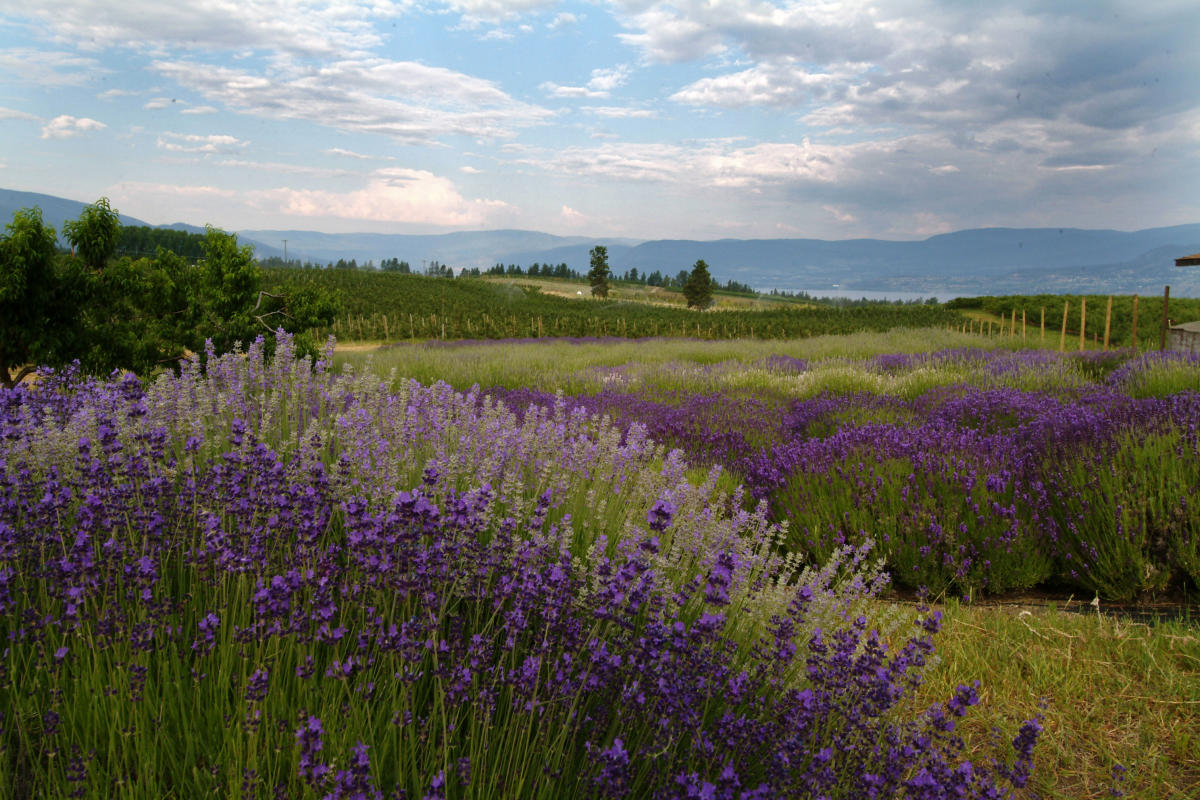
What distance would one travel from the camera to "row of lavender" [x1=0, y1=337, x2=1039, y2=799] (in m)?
1.69

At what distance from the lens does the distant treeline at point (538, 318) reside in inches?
1443

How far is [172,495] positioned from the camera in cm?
241

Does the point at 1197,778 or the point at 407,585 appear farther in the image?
the point at 1197,778

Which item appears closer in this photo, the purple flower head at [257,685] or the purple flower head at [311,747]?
the purple flower head at [311,747]

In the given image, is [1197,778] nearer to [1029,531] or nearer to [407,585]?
[1029,531]

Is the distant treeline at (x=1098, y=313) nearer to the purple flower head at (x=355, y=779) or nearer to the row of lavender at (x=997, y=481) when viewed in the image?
the row of lavender at (x=997, y=481)

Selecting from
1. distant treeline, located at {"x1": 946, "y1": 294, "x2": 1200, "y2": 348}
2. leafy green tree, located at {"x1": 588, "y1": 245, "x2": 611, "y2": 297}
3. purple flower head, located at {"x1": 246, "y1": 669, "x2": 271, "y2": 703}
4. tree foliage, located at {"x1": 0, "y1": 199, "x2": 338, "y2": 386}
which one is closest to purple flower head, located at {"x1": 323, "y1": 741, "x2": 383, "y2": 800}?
purple flower head, located at {"x1": 246, "y1": 669, "x2": 271, "y2": 703}

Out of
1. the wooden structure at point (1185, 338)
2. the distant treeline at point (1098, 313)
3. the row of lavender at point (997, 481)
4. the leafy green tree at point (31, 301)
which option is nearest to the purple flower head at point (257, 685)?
the row of lavender at point (997, 481)

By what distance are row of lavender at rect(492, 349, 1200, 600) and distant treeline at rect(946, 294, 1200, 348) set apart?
26496 mm

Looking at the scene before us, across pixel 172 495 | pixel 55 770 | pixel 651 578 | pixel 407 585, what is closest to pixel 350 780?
pixel 407 585

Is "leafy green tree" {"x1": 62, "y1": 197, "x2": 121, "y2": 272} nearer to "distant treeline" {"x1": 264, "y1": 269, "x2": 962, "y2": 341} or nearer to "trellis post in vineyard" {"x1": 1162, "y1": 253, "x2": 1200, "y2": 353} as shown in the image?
"trellis post in vineyard" {"x1": 1162, "y1": 253, "x2": 1200, "y2": 353}

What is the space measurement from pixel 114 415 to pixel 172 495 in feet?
3.47

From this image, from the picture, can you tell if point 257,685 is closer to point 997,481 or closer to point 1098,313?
point 997,481

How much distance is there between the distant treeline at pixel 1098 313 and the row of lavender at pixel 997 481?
2650cm
